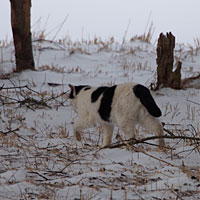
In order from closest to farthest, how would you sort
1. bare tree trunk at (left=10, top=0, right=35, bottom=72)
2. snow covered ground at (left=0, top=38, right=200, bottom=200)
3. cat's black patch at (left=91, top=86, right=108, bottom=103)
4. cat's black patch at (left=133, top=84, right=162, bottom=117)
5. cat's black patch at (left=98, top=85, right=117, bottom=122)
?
snow covered ground at (left=0, top=38, right=200, bottom=200)
cat's black patch at (left=133, top=84, right=162, bottom=117)
cat's black patch at (left=98, top=85, right=117, bottom=122)
cat's black patch at (left=91, top=86, right=108, bottom=103)
bare tree trunk at (left=10, top=0, right=35, bottom=72)

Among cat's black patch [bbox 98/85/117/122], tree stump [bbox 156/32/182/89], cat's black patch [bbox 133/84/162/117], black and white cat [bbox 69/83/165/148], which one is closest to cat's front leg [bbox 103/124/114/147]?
black and white cat [bbox 69/83/165/148]

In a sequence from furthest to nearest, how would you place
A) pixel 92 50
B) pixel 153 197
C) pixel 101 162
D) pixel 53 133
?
pixel 92 50
pixel 53 133
pixel 101 162
pixel 153 197

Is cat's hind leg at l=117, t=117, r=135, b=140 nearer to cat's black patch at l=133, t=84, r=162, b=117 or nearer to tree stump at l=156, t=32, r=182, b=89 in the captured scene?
cat's black patch at l=133, t=84, r=162, b=117

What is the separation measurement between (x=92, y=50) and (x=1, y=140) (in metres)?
8.69

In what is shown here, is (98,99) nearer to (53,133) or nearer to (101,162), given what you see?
(53,133)

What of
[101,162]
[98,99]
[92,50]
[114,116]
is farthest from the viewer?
[92,50]

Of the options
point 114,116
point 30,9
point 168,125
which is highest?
point 30,9

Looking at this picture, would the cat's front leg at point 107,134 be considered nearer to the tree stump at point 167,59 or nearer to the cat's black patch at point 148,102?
the cat's black patch at point 148,102

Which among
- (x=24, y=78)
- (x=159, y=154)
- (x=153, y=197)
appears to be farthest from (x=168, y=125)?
(x=24, y=78)

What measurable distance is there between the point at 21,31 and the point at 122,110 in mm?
4922

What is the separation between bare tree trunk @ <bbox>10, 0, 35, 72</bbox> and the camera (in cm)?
777

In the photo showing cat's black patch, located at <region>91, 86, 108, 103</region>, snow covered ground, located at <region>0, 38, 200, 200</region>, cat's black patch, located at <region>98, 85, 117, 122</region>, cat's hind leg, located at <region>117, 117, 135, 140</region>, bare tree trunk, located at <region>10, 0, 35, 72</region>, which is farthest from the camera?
bare tree trunk, located at <region>10, 0, 35, 72</region>

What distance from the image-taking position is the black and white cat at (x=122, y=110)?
368 centimetres

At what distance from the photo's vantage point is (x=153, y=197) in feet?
6.78
